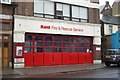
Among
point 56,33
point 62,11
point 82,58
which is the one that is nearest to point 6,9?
point 56,33

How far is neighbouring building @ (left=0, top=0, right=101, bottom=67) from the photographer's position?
23234mm

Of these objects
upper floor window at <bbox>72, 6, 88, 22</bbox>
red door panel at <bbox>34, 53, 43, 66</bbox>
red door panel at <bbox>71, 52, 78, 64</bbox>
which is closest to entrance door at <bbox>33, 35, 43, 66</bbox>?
red door panel at <bbox>34, 53, 43, 66</bbox>

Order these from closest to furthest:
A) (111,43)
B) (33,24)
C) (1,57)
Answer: (1,57) < (33,24) < (111,43)

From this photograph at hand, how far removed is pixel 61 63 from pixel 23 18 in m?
6.16

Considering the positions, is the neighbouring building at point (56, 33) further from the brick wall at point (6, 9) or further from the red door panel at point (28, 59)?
the brick wall at point (6, 9)

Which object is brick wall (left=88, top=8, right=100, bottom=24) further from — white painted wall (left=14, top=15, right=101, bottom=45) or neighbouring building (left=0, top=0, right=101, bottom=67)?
white painted wall (left=14, top=15, right=101, bottom=45)

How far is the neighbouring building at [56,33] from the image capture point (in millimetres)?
23234

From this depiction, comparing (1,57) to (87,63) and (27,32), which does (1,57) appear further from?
(87,63)

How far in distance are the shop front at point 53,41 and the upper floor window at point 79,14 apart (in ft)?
2.45

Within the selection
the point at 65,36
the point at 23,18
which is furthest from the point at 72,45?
the point at 23,18

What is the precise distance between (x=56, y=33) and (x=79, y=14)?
421 cm

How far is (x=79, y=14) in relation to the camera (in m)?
28.1

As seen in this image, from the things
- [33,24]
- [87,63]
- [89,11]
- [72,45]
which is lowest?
[87,63]

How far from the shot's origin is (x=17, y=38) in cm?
2267
